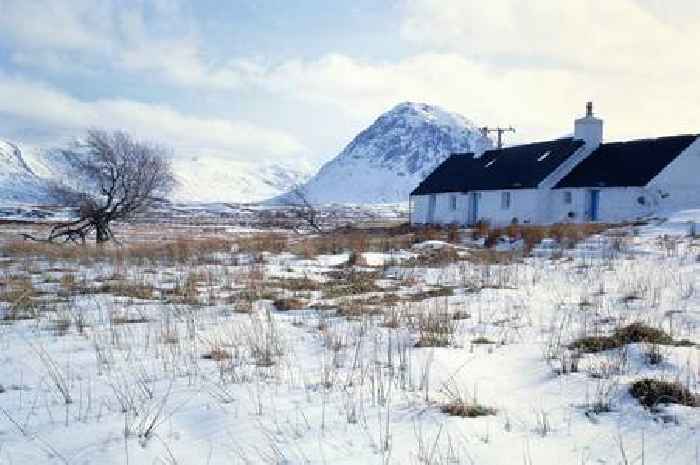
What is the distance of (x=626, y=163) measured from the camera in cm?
3359

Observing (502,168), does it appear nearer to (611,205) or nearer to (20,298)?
(611,205)

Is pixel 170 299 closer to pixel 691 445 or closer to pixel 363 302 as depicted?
pixel 363 302

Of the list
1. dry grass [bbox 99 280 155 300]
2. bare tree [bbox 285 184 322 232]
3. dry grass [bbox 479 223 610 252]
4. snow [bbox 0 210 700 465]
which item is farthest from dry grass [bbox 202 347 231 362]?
bare tree [bbox 285 184 322 232]

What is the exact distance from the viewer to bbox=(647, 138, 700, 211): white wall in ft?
103

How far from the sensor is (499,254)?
50.2 ft

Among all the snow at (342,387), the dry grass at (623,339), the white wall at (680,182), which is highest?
the white wall at (680,182)

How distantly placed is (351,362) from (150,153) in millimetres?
32004

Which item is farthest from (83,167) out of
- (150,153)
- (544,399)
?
(544,399)

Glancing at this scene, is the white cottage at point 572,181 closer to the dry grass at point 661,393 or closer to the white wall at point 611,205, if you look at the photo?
the white wall at point 611,205

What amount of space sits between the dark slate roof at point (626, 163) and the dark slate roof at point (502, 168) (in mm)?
1334

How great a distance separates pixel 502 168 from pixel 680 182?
1157 cm

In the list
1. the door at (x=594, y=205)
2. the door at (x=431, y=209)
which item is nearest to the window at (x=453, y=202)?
the door at (x=431, y=209)

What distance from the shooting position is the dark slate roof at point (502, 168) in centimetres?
3719

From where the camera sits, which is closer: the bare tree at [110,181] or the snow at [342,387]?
the snow at [342,387]
